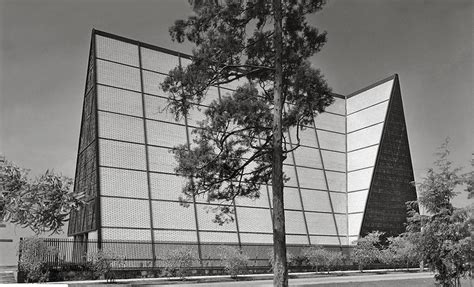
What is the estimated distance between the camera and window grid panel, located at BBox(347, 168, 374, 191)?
38094 millimetres

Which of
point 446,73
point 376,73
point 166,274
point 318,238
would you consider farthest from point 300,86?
point 376,73

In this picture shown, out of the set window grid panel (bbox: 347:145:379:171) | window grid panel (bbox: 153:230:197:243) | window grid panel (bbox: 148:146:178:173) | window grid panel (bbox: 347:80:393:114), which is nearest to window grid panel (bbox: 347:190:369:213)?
window grid panel (bbox: 347:145:379:171)

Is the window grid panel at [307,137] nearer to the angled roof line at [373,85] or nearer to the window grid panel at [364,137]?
the window grid panel at [364,137]

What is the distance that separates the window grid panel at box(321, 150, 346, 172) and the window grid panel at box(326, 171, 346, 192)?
532 mm

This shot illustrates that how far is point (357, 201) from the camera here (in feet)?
125

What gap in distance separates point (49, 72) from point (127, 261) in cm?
1240

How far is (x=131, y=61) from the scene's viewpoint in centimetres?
3259

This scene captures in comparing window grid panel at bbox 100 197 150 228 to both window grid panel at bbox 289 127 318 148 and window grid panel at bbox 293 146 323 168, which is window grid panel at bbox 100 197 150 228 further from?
window grid panel at bbox 289 127 318 148

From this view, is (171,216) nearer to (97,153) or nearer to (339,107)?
(97,153)

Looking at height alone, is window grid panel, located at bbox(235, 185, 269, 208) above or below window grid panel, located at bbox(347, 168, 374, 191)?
below

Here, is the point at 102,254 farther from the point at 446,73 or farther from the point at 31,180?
the point at 446,73

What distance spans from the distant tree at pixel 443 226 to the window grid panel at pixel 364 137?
24.9m

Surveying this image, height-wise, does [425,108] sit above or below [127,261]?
above

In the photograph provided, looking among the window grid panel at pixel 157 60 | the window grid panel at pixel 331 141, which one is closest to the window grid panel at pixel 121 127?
the window grid panel at pixel 157 60
